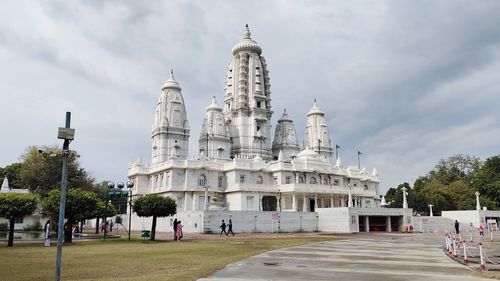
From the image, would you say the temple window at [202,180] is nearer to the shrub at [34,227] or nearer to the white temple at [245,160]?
the white temple at [245,160]

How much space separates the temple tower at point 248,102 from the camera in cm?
8631

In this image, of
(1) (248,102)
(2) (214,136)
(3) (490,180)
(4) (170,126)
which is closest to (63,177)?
(4) (170,126)

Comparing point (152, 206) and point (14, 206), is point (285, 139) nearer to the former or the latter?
point (152, 206)

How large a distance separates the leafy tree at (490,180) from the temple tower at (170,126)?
60.4m

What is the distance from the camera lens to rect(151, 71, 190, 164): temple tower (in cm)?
7838

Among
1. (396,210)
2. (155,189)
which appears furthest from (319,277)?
(155,189)

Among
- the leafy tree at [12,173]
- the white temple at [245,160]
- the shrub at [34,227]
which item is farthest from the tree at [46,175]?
the leafy tree at [12,173]

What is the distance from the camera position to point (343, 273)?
602 inches

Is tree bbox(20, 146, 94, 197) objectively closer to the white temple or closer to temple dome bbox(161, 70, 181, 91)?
the white temple

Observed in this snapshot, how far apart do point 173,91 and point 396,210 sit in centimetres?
4594

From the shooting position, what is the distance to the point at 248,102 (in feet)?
288

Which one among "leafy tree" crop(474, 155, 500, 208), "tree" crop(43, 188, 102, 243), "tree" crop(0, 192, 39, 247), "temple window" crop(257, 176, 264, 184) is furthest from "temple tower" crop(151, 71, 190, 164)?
"leafy tree" crop(474, 155, 500, 208)

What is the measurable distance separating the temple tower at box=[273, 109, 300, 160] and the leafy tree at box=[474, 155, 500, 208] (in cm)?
3822

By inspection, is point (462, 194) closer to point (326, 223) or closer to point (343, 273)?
point (326, 223)
